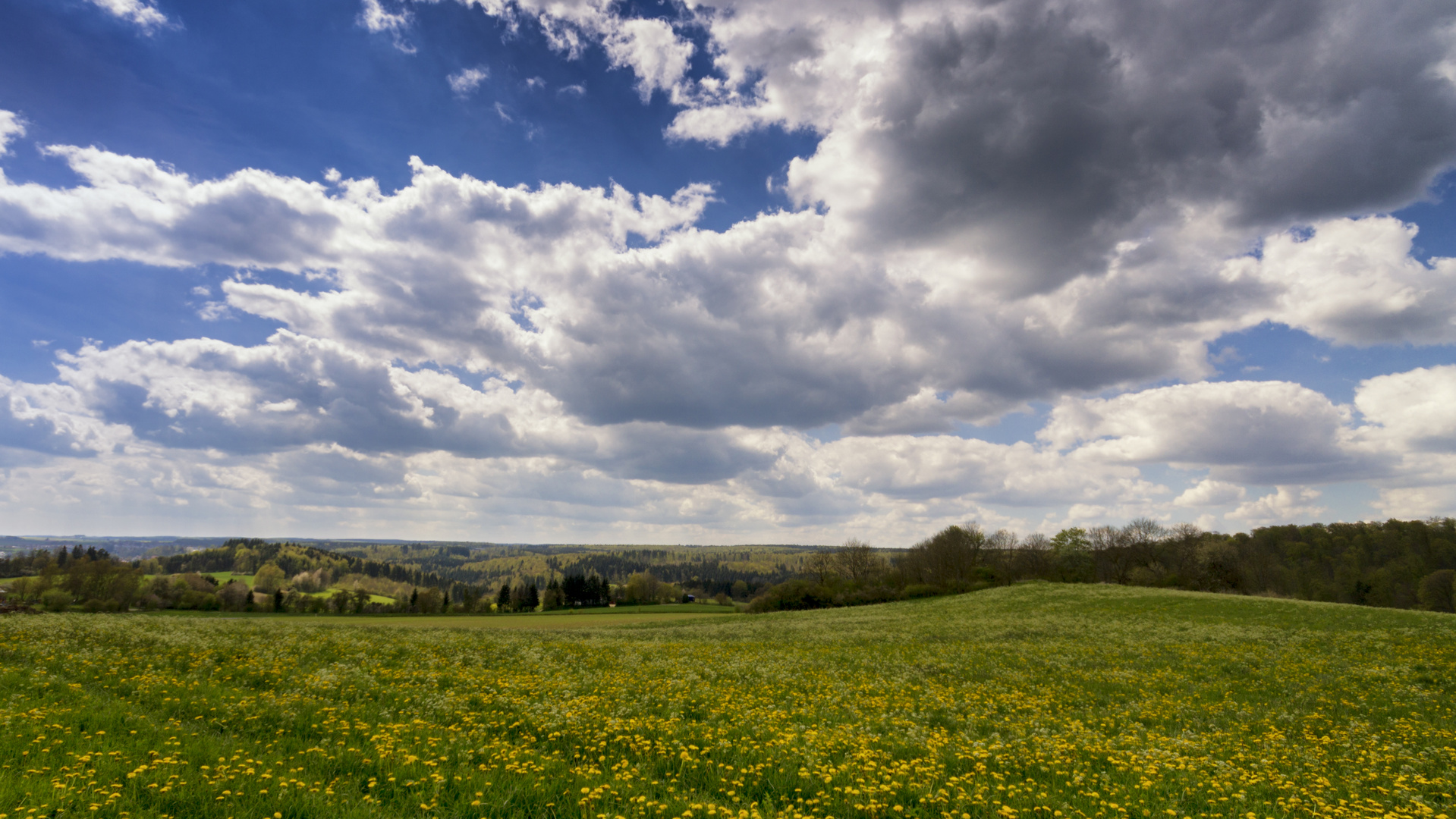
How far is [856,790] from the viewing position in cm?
862

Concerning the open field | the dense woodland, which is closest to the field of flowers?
the open field

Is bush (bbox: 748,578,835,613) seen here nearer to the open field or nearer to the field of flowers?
the open field

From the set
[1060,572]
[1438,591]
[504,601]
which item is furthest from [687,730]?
[504,601]

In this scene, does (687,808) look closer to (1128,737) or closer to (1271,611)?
(1128,737)

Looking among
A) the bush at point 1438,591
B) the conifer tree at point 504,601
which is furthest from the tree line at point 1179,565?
the conifer tree at point 504,601

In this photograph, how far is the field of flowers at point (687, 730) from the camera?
334 inches

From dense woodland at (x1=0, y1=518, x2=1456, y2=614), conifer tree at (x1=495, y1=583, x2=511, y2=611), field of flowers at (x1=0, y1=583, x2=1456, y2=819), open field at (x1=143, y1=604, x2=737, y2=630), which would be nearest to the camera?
field of flowers at (x1=0, y1=583, x2=1456, y2=819)

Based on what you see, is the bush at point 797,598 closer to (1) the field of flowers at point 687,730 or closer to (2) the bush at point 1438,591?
(1) the field of flowers at point 687,730

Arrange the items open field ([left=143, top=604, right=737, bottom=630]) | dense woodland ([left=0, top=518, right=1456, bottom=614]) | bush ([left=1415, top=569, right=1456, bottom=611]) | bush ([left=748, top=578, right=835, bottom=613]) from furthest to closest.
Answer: bush ([left=748, top=578, right=835, bottom=613]) < dense woodland ([left=0, top=518, right=1456, bottom=614]) < bush ([left=1415, top=569, right=1456, bottom=611]) < open field ([left=143, top=604, right=737, bottom=630])

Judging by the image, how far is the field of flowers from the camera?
8484mm

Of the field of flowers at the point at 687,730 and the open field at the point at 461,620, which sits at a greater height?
the field of flowers at the point at 687,730

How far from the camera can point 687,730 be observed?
40.5 feet

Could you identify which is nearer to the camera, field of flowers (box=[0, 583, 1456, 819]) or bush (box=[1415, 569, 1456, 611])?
field of flowers (box=[0, 583, 1456, 819])

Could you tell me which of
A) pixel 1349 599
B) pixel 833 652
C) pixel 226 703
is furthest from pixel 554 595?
pixel 1349 599
